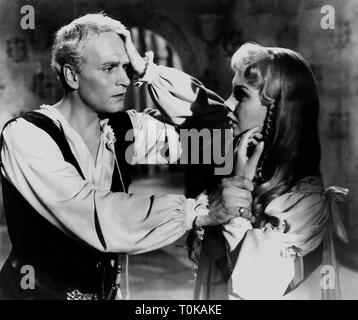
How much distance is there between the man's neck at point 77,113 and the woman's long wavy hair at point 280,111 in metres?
0.72

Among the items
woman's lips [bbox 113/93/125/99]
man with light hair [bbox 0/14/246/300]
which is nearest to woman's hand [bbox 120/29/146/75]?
man with light hair [bbox 0/14/246/300]

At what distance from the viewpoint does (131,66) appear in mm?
3389

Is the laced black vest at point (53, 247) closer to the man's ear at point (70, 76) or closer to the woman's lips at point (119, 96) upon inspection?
the man's ear at point (70, 76)

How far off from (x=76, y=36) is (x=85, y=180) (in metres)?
0.66

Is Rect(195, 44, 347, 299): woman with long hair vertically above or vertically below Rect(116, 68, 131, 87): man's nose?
below

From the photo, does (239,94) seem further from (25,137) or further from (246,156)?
(25,137)

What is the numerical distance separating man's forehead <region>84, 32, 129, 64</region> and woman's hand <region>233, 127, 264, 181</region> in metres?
0.67

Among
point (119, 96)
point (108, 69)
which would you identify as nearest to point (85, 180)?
point (119, 96)

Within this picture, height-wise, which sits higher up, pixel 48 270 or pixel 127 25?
pixel 127 25

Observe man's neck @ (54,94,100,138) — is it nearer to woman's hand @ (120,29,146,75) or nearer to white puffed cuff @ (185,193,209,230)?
woman's hand @ (120,29,146,75)

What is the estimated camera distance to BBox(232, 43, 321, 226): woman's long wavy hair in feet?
11.2
